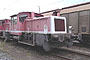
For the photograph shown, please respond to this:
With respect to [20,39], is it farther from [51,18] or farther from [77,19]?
[77,19]

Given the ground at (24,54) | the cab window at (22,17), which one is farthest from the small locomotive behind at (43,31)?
the ground at (24,54)

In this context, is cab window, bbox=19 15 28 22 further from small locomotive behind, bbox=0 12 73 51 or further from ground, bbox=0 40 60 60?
ground, bbox=0 40 60 60

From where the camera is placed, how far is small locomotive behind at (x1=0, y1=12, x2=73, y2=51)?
248 inches

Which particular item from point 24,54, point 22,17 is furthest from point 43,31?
point 22,17

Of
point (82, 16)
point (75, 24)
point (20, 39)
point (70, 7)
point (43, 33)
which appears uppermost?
point (70, 7)

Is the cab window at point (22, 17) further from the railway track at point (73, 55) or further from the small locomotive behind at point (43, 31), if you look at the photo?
the railway track at point (73, 55)

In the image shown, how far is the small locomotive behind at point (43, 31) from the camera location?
6.30 meters

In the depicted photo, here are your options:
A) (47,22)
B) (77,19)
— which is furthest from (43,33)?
(77,19)

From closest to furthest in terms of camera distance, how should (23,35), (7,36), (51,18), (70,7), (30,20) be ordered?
(51,18)
(30,20)
(23,35)
(70,7)
(7,36)

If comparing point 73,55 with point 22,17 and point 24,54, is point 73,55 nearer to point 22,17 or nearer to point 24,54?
point 24,54

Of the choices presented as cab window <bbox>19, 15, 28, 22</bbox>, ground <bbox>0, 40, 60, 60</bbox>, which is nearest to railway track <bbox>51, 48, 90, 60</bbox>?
ground <bbox>0, 40, 60, 60</bbox>

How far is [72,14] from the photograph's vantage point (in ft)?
30.5

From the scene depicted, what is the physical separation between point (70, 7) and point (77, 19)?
116cm

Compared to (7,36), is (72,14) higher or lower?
higher
